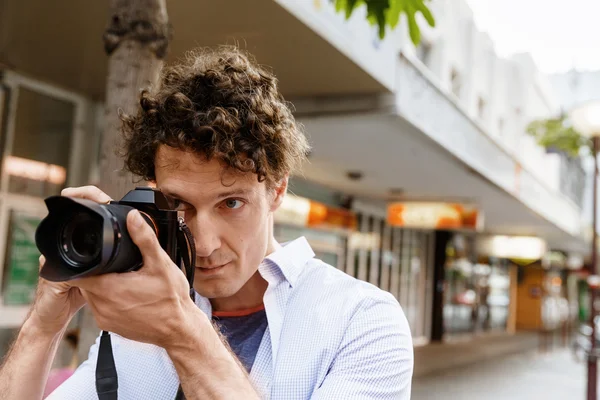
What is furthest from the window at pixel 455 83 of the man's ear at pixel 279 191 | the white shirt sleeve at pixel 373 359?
the white shirt sleeve at pixel 373 359

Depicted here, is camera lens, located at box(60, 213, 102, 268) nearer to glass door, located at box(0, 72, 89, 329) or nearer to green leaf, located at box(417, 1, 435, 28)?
green leaf, located at box(417, 1, 435, 28)

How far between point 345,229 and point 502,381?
3.97 m

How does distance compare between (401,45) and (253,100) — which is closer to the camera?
(253,100)

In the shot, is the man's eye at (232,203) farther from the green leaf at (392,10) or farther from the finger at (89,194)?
the green leaf at (392,10)

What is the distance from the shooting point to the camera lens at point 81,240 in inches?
46.4

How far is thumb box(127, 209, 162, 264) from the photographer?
119 centimetres

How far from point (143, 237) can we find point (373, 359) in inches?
23.7

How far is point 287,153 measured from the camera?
5.48 feet

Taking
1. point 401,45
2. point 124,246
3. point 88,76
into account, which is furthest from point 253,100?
point 401,45

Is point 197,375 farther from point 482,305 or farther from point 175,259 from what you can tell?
point 482,305

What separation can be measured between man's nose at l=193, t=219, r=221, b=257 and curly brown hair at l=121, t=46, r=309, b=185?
15 centimetres

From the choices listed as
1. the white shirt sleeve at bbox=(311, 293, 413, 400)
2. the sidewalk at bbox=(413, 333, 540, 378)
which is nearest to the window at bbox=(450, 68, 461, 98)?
the sidewalk at bbox=(413, 333, 540, 378)

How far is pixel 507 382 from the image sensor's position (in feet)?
37.8

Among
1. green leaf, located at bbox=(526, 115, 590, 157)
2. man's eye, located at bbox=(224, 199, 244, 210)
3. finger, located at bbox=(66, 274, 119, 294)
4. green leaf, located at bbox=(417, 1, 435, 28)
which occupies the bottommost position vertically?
finger, located at bbox=(66, 274, 119, 294)
